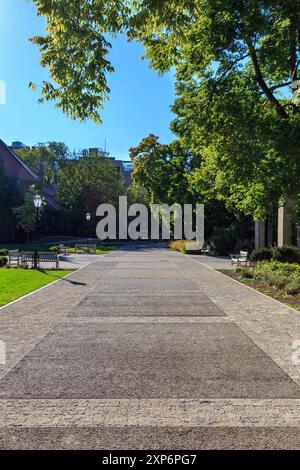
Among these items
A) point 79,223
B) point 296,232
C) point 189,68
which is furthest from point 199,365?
point 79,223

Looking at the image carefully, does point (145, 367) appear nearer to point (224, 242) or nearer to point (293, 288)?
point (293, 288)

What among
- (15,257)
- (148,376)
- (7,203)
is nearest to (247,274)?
(15,257)

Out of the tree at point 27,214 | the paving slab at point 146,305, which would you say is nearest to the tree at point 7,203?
the tree at point 27,214

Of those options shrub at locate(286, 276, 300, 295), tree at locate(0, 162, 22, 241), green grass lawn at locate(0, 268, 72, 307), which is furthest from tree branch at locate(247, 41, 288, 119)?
tree at locate(0, 162, 22, 241)

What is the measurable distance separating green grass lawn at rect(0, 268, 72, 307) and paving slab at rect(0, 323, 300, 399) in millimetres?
4342

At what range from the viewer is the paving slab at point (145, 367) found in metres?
4.74

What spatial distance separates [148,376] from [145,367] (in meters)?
0.34

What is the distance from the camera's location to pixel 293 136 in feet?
34.8

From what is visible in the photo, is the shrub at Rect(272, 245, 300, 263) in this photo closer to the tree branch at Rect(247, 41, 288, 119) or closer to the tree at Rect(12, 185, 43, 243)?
the tree branch at Rect(247, 41, 288, 119)

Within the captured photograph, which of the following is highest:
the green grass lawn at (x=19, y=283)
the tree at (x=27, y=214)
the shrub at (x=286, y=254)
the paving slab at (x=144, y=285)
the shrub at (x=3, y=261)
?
the tree at (x=27, y=214)

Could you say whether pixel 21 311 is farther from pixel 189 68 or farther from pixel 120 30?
pixel 189 68

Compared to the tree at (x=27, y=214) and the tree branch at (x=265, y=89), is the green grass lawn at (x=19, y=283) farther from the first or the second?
the tree at (x=27, y=214)

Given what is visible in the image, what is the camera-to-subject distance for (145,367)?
556 centimetres

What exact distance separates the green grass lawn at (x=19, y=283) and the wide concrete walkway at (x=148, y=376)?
1396 mm
